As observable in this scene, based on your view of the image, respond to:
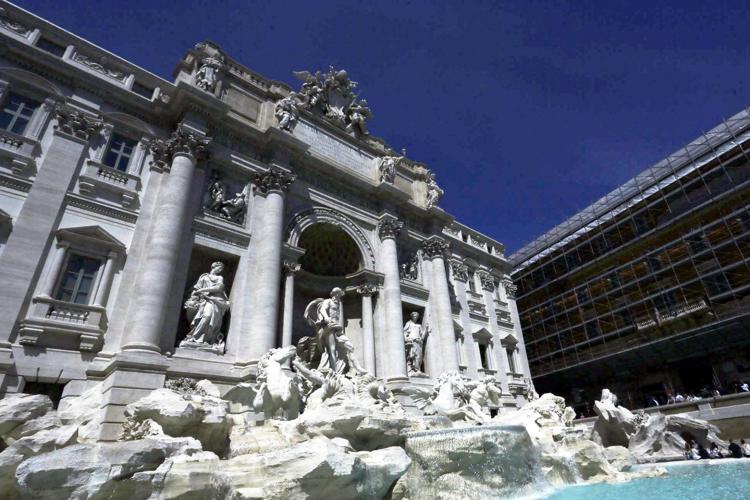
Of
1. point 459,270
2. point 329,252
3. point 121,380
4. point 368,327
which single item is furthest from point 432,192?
point 121,380

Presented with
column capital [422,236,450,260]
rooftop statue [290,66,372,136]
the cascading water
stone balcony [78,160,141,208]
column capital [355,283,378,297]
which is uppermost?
rooftop statue [290,66,372,136]

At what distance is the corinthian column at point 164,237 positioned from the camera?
10.9 metres

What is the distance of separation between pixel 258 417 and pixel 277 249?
5.60 meters

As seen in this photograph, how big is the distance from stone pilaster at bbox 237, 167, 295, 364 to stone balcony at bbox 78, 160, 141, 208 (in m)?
4.03

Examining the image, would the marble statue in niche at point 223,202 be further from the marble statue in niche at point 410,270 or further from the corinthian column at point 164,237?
the marble statue in niche at point 410,270

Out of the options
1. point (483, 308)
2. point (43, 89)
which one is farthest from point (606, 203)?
point (43, 89)

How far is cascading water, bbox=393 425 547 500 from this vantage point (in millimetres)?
8547

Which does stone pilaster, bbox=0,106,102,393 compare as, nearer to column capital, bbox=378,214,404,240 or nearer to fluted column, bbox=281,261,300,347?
fluted column, bbox=281,261,300,347

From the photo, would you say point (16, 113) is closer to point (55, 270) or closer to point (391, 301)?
point (55, 270)

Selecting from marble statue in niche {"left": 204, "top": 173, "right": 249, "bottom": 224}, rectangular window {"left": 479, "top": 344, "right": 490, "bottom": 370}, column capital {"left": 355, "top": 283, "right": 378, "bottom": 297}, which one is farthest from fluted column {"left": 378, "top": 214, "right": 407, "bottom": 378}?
rectangular window {"left": 479, "top": 344, "right": 490, "bottom": 370}

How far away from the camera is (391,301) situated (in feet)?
58.4

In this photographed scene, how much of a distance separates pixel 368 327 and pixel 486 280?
40.4ft

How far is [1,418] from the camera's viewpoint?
288 inches

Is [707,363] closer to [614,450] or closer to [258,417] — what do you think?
[614,450]
